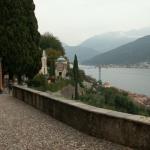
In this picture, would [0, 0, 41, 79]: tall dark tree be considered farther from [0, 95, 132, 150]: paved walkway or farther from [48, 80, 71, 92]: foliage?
[0, 95, 132, 150]: paved walkway

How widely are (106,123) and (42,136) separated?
178 cm

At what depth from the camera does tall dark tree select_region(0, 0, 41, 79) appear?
105 feet

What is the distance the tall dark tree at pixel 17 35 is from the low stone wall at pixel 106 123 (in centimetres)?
1960

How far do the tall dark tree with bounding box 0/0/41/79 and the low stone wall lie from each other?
772 inches

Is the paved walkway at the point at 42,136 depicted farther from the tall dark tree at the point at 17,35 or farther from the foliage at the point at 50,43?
the foliage at the point at 50,43

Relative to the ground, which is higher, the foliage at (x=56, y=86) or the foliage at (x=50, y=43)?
the foliage at (x=50, y=43)

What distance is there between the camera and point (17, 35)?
106 ft

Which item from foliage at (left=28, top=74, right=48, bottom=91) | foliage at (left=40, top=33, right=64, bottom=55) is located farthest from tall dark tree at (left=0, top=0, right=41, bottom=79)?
foliage at (left=40, top=33, right=64, bottom=55)

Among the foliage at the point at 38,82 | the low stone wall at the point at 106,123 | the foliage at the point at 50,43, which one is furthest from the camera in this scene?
the foliage at the point at 50,43

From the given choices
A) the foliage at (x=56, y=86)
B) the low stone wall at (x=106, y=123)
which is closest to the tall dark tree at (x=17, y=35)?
the foliage at (x=56, y=86)

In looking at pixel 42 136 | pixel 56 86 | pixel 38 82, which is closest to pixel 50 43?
pixel 56 86

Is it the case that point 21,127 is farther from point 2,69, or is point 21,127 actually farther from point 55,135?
point 2,69

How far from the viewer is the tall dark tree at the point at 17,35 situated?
105ft

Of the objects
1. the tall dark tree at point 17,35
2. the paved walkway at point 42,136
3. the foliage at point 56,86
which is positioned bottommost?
the foliage at point 56,86
